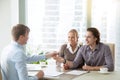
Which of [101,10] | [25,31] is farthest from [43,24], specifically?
[25,31]

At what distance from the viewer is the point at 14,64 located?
7.63 ft

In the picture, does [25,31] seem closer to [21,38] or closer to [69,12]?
[21,38]

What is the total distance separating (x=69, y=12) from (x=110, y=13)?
0.75 meters

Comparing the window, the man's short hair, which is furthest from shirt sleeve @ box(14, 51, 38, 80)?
the window

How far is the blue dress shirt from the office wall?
6.18 feet

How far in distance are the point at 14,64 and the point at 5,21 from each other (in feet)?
6.80

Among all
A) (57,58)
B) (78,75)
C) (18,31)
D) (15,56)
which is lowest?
(78,75)

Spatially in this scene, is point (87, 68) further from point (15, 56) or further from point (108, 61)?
point (15, 56)

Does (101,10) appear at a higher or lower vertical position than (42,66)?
higher

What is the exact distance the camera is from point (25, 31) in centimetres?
239

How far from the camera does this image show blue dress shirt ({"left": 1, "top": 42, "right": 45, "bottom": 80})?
221 centimetres

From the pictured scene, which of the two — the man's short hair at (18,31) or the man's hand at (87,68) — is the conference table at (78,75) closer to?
the man's hand at (87,68)

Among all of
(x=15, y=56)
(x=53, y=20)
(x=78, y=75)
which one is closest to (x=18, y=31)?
(x=15, y=56)

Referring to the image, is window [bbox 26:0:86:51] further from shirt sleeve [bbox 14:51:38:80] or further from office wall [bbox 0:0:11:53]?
shirt sleeve [bbox 14:51:38:80]
